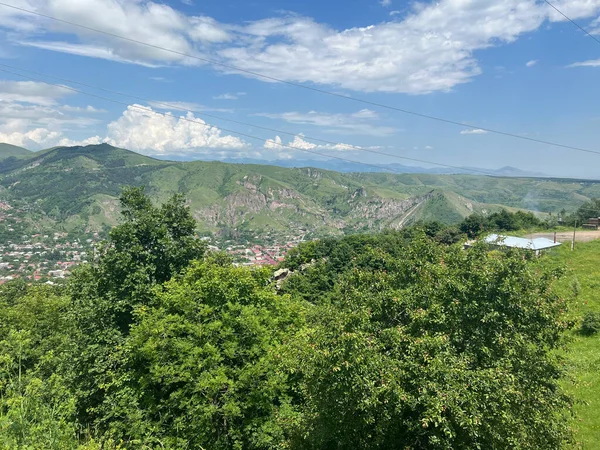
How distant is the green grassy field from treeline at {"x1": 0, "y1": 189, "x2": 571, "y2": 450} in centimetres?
280

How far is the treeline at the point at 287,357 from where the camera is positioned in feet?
34.4

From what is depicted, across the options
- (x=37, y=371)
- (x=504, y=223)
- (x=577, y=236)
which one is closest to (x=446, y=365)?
(x=37, y=371)

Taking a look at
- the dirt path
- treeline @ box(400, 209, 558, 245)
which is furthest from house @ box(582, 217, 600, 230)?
treeline @ box(400, 209, 558, 245)

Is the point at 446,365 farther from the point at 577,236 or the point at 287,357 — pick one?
the point at 577,236

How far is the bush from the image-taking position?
83.2 feet

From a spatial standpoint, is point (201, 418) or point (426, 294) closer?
point (426, 294)

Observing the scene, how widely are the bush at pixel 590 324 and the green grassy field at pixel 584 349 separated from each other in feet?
1.37

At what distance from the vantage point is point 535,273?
13891 millimetres

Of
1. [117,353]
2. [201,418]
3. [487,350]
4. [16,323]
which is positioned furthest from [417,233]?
[16,323]

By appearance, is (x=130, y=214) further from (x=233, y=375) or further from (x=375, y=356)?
(x=375, y=356)

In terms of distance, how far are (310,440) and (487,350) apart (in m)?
7.91

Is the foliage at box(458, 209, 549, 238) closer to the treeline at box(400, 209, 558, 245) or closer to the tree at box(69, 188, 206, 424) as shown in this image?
the treeline at box(400, 209, 558, 245)

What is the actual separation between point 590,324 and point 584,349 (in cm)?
313

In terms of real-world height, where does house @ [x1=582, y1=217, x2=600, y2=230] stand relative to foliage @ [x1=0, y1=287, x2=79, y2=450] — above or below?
above
